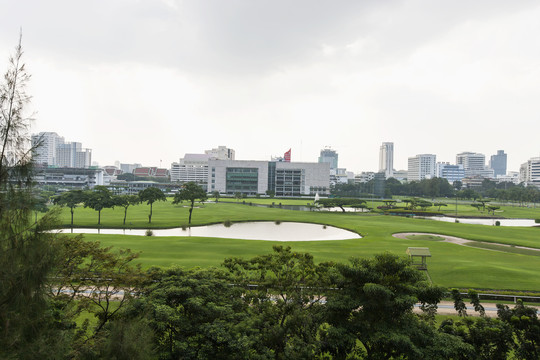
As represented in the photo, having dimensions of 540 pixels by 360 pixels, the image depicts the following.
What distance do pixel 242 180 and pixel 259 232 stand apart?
88001 mm

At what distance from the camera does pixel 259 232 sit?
4288 cm

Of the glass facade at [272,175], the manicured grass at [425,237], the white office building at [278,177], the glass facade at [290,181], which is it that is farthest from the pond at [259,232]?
the glass facade at [290,181]

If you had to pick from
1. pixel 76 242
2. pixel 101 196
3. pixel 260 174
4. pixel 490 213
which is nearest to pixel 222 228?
pixel 101 196

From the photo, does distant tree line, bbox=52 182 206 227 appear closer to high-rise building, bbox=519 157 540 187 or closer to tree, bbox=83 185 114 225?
tree, bbox=83 185 114 225

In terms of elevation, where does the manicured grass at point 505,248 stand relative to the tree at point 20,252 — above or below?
below

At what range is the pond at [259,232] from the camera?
39.4 meters

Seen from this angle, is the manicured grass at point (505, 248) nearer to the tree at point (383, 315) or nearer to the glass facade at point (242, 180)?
the tree at point (383, 315)

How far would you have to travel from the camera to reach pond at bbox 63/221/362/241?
129 feet

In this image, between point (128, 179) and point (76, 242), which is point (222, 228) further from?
point (128, 179)

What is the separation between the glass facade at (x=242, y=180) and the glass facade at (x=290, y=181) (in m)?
9.62

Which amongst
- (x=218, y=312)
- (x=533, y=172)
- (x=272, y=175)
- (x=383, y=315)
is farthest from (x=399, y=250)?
(x=533, y=172)

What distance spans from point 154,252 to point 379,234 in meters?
28.5

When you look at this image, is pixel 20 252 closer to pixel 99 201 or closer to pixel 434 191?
pixel 99 201

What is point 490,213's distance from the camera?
237 ft
